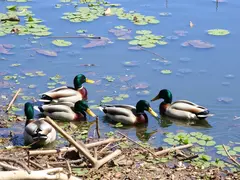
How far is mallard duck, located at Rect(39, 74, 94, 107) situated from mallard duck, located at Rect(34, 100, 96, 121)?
17cm

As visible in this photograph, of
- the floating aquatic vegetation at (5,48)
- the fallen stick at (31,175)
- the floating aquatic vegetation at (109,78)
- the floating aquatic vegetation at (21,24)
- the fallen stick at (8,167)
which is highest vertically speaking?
the fallen stick at (31,175)

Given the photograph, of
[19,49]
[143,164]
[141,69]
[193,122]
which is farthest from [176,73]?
[143,164]

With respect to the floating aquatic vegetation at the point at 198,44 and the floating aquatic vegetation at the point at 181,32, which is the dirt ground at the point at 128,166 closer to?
the floating aquatic vegetation at the point at 198,44

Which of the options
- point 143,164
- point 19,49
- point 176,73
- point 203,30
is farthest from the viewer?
point 203,30

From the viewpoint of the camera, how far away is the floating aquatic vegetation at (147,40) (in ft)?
40.6

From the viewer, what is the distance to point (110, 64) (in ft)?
37.9

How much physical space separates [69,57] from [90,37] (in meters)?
0.92

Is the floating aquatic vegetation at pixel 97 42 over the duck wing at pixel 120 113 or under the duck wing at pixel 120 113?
over

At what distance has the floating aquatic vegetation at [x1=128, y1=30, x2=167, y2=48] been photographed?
40.6 ft

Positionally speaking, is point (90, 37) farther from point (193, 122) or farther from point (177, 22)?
point (193, 122)

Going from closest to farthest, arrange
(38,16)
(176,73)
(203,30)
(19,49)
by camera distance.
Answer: (176,73)
(19,49)
(203,30)
(38,16)

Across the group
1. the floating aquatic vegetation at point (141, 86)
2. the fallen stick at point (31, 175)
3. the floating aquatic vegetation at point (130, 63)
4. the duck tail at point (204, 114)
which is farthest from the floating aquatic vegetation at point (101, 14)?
the fallen stick at point (31, 175)

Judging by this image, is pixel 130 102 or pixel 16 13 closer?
pixel 130 102

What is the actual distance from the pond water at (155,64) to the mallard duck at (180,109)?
16cm
